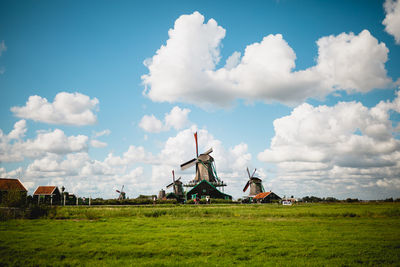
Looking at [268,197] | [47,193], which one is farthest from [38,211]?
[268,197]

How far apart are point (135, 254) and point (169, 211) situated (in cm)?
1865

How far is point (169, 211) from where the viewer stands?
28.8 metres

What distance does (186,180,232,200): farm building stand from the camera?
59.5 metres

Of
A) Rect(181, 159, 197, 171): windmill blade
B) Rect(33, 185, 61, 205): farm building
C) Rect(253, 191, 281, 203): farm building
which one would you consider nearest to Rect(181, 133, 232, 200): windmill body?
Rect(181, 159, 197, 171): windmill blade

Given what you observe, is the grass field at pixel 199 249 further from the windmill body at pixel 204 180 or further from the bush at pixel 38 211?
the windmill body at pixel 204 180

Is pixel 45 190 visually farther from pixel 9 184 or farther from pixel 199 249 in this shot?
pixel 199 249

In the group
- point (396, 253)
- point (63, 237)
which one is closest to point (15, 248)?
point (63, 237)

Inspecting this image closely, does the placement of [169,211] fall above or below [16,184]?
below

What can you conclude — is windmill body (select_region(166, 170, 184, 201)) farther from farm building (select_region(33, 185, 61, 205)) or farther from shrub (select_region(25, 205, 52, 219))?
shrub (select_region(25, 205, 52, 219))

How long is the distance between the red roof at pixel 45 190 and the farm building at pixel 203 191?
3218 centimetres

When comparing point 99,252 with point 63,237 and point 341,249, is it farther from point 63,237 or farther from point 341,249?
point 341,249

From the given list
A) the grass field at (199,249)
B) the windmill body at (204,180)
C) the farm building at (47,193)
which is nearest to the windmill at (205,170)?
the windmill body at (204,180)

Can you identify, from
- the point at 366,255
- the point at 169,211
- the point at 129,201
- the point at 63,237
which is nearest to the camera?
the point at 366,255

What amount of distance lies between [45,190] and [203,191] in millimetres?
37360
